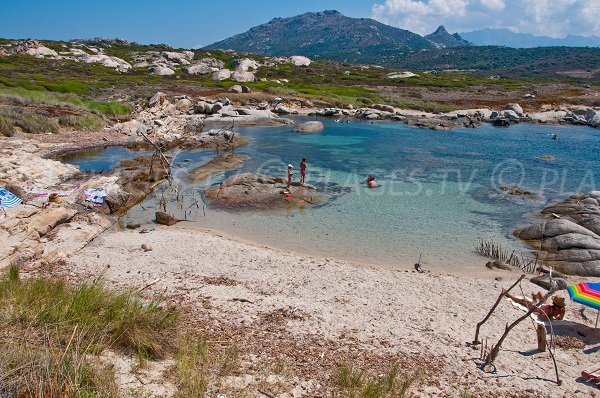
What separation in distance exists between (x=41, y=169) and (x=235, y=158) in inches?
571

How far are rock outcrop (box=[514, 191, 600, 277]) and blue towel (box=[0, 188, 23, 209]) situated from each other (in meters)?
23.0

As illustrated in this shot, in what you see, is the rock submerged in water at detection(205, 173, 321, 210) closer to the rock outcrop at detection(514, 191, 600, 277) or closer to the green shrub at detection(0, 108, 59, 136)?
the rock outcrop at detection(514, 191, 600, 277)

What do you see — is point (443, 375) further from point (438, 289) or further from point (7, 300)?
point (7, 300)

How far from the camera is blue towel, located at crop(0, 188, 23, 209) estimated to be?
62.0 feet

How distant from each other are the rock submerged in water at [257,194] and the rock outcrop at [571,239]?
38.3 feet

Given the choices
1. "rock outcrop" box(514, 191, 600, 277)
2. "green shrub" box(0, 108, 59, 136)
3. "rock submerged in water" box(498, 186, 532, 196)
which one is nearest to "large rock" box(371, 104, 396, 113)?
"rock submerged in water" box(498, 186, 532, 196)

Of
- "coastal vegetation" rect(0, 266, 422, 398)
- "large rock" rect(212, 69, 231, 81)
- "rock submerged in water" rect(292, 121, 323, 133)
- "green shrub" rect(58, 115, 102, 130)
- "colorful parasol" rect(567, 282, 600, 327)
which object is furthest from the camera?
"large rock" rect(212, 69, 231, 81)

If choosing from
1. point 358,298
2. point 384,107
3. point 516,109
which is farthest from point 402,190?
point 516,109

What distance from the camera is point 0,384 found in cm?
571

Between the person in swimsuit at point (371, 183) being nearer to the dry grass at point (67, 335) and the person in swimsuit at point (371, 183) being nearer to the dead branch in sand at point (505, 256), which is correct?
the dead branch in sand at point (505, 256)

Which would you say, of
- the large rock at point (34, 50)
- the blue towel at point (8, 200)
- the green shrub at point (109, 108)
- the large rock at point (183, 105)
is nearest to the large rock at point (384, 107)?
the large rock at point (183, 105)

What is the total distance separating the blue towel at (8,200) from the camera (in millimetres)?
18906

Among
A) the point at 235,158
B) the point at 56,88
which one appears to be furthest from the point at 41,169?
the point at 56,88

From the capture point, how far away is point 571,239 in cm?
1856
